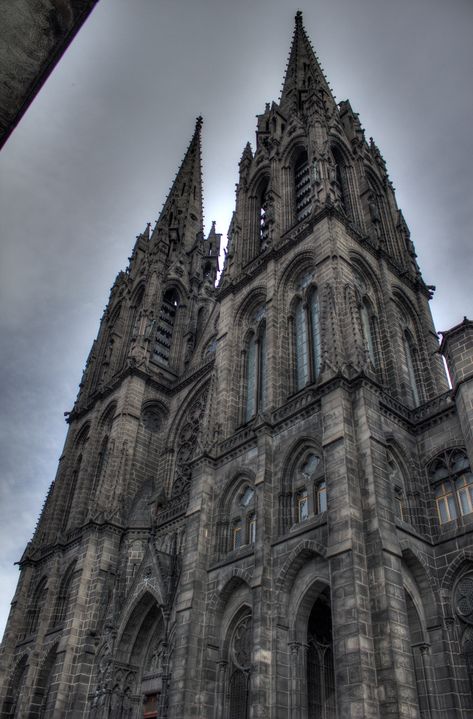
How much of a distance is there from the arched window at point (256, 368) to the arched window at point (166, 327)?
36.2ft

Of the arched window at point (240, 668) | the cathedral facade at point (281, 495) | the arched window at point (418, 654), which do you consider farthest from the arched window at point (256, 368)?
the arched window at point (418, 654)

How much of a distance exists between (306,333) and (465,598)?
11.4 meters

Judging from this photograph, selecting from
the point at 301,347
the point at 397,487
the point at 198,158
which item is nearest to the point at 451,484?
the point at 397,487

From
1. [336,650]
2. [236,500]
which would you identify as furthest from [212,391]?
[336,650]

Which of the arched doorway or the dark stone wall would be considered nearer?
the dark stone wall

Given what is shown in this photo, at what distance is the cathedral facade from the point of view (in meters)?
15.8

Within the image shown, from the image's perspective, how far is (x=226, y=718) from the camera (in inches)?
675

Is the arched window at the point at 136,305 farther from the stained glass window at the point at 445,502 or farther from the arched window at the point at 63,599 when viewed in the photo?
the stained glass window at the point at 445,502

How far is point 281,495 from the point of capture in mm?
19250

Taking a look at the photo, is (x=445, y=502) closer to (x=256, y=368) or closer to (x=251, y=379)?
(x=251, y=379)

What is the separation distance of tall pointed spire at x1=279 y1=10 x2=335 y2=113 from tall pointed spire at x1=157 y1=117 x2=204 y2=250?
44.3 feet

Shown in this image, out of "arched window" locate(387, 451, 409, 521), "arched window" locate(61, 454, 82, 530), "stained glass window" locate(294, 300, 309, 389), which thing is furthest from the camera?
"arched window" locate(61, 454, 82, 530)

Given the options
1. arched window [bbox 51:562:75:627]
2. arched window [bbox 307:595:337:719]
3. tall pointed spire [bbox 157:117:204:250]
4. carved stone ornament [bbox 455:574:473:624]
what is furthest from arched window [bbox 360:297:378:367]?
tall pointed spire [bbox 157:117:204:250]

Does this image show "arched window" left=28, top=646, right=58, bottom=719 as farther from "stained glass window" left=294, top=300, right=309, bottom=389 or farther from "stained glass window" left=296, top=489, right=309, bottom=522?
"stained glass window" left=294, top=300, right=309, bottom=389
